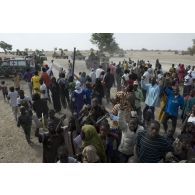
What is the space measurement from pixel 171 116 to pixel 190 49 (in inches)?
2003

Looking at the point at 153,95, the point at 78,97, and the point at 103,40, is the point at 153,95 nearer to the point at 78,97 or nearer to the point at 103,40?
the point at 78,97

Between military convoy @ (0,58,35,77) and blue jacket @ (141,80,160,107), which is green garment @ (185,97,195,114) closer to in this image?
blue jacket @ (141,80,160,107)

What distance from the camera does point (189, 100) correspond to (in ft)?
24.3

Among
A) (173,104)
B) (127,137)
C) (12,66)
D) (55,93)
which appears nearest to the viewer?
(127,137)

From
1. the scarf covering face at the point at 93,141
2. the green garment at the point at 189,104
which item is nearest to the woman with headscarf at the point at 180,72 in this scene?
the green garment at the point at 189,104

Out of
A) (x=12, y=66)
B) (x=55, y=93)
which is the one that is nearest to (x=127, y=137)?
(x=55, y=93)

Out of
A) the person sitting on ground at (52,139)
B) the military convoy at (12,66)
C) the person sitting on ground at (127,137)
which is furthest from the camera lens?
the military convoy at (12,66)

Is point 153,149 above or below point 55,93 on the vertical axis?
above

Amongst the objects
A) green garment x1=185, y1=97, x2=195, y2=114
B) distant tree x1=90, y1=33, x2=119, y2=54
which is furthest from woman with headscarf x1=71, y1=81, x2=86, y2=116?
distant tree x1=90, y1=33, x2=119, y2=54

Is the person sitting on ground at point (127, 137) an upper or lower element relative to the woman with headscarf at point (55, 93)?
upper

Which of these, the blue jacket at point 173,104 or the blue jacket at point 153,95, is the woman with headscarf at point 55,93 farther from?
the blue jacket at point 173,104

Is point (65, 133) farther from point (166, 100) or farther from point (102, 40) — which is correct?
point (102, 40)

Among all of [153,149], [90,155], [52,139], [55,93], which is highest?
[153,149]

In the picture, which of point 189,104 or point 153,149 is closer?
point 153,149
